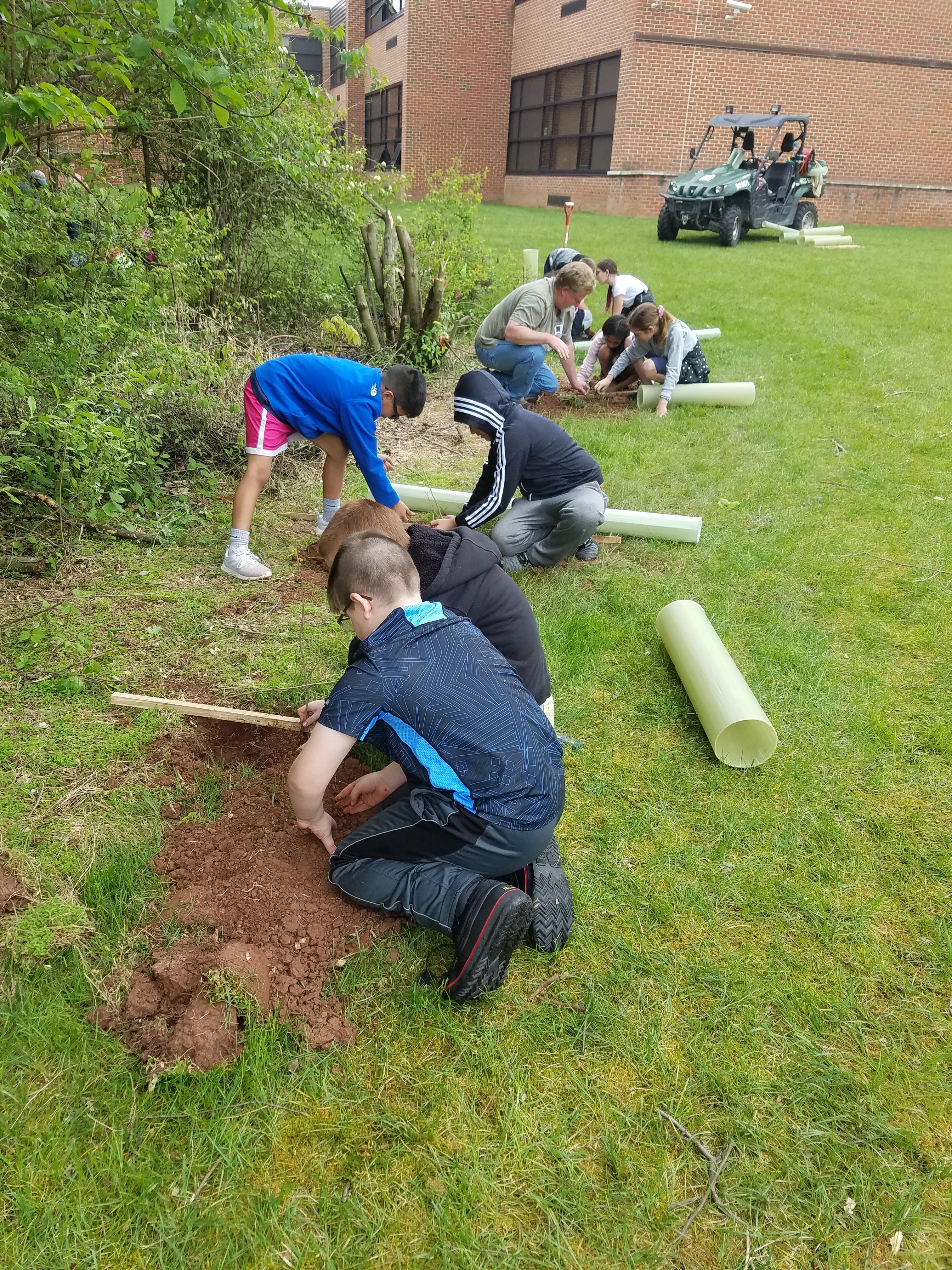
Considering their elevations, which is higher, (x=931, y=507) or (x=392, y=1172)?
(x=931, y=507)

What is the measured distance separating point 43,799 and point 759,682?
2.77m

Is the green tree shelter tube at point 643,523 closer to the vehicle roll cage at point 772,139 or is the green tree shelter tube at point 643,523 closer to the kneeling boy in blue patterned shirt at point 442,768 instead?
the kneeling boy in blue patterned shirt at point 442,768

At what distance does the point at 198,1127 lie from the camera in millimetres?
1788

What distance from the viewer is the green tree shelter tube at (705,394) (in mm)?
6910

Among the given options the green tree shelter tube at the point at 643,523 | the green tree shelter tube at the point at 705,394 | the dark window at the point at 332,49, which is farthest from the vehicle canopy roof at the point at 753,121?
the dark window at the point at 332,49

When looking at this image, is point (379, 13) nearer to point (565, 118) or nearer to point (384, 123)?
point (384, 123)

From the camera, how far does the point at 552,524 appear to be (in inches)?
174

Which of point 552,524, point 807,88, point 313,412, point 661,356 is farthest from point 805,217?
point 313,412

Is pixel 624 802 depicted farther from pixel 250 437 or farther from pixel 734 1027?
pixel 250 437

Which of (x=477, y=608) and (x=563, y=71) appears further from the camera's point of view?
(x=563, y=71)

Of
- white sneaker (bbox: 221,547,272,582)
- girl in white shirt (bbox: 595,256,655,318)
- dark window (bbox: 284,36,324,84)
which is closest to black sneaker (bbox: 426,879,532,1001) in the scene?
white sneaker (bbox: 221,547,272,582)

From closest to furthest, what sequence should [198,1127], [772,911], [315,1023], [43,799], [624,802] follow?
[198,1127] < [315,1023] < [772,911] < [43,799] < [624,802]

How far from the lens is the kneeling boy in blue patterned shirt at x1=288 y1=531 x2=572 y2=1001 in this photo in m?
2.03

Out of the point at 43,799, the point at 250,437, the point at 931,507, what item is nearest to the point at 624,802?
the point at 43,799
